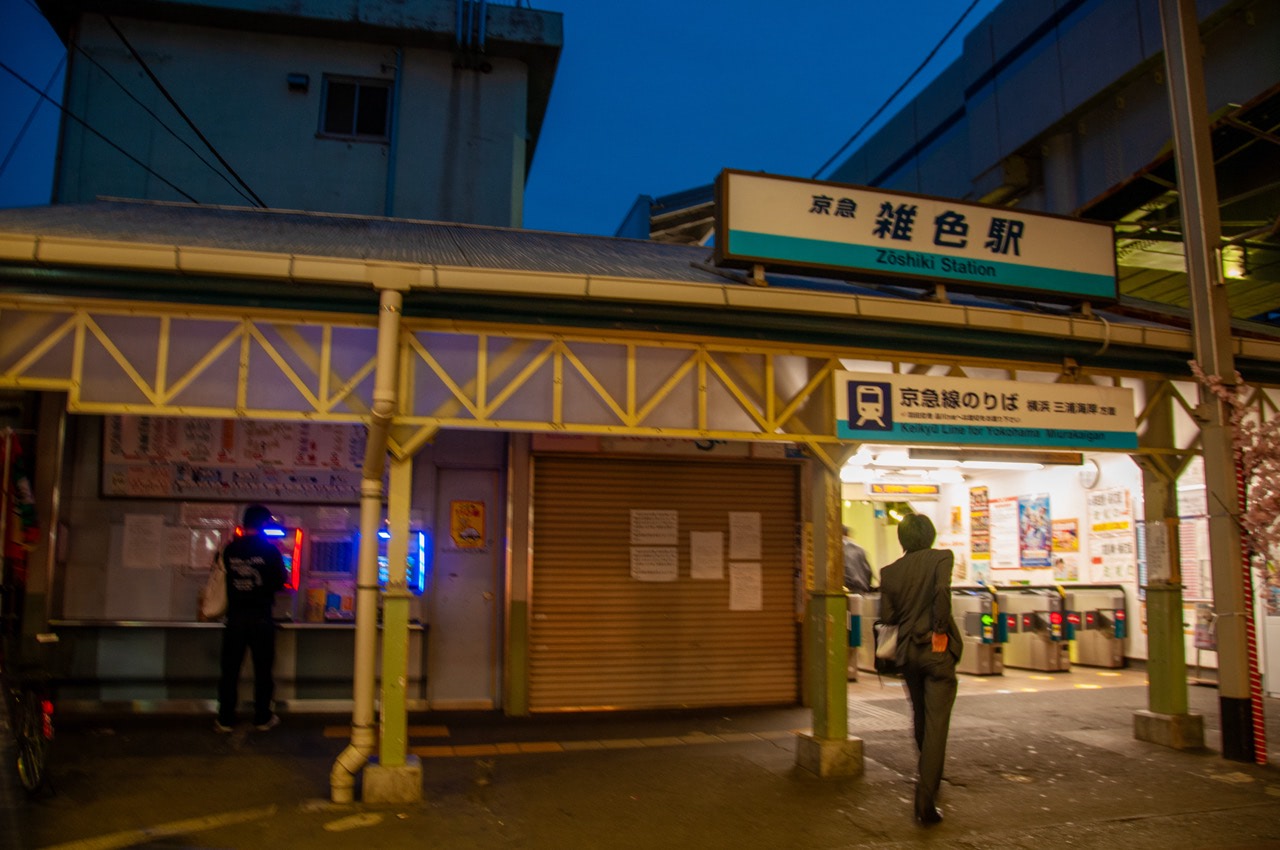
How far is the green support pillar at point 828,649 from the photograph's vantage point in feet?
23.1

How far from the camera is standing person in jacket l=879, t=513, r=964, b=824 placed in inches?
233

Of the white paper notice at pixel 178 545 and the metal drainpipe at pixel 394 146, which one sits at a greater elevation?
the metal drainpipe at pixel 394 146

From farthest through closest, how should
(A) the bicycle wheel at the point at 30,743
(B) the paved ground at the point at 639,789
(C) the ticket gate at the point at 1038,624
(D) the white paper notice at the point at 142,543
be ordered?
1. (C) the ticket gate at the point at 1038,624
2. (D) the white paper notice at the point at 142,543
3. (A) the bicycle wheel at the point at 30,743
4. (B) the paved ground at the point at 639,789

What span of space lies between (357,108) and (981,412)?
968 centimetres

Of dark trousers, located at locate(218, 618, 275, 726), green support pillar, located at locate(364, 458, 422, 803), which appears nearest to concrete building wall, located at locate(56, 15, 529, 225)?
dark trousers, located at locate(218, 618, 275, 726)

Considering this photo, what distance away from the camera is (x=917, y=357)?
7.68 meters

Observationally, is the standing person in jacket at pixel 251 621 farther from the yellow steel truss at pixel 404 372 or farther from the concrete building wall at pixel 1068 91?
the concrete building wall at pixel 1068 91

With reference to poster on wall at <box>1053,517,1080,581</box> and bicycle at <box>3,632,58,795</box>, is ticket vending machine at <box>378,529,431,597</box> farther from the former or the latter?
poster on wall at <box>1053,517,1080,581</box>

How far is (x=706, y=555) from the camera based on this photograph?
9914 millimetres

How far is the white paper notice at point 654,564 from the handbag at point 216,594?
13.2 feet

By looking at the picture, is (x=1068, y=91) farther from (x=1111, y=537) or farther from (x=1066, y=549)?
(x=1066, y=549)

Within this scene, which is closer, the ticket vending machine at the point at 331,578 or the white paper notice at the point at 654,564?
the ticket vending machine at the point at 331,578

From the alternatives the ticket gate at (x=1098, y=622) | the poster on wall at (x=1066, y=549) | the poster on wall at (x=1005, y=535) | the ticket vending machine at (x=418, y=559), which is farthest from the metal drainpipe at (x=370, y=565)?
the poster on wall at (x=1005, y=535)

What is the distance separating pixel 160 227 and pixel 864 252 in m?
5.99
